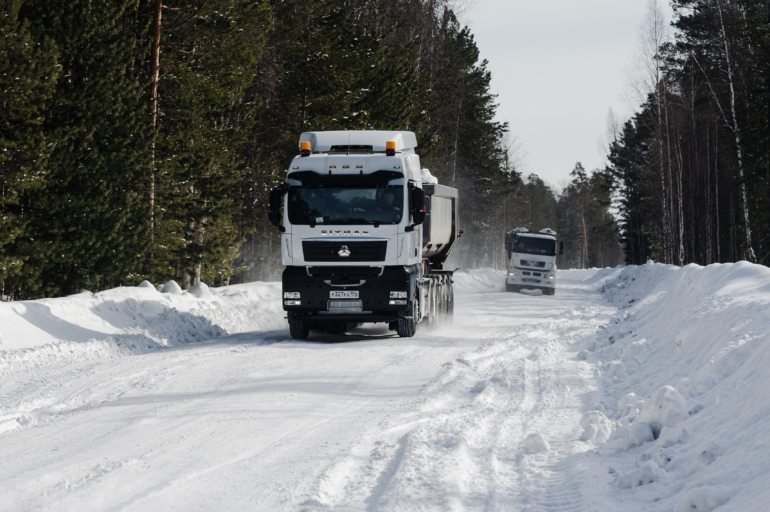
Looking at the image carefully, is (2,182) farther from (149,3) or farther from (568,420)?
(568,420)

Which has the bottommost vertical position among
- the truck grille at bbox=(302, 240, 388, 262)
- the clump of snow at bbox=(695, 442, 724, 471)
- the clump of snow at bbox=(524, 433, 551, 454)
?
the clump of snow at bbox=(524, 433, 551, 454)

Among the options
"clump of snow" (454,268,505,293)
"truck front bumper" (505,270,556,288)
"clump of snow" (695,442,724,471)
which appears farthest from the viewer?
"clump of snow" (454,268,505,293)

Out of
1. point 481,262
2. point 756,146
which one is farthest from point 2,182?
point 481,262

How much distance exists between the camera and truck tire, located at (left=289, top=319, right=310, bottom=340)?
1381 centimetres

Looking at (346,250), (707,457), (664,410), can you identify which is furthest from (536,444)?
(346,250)

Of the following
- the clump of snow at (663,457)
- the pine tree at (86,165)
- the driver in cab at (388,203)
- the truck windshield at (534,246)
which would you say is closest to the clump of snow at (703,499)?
the clump of snow at (663,457)

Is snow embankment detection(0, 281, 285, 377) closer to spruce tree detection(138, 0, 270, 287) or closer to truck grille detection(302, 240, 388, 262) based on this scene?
spruce tree detection(138, 0, 270, 287)

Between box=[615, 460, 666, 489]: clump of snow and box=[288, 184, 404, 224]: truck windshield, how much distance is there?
8972 millimetres

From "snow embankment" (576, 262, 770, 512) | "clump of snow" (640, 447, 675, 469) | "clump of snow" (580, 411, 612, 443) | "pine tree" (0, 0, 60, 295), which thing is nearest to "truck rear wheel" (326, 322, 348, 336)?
"snow embankment" (576, 262, 770, 512)

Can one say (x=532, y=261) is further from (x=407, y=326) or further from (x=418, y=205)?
(x=418, y=205)

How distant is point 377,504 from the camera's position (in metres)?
4.38

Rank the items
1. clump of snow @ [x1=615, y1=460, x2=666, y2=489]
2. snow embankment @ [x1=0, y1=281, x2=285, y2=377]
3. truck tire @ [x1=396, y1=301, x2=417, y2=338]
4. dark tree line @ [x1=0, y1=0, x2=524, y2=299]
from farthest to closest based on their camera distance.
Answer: dark tree line @ [x1=0, y1=0, x2=524, y2=299]
truck tire @ [x1=396, y1=301, x2=417, y2=338]
snow embankment @ [x1=0, y1=281, x2=285, y2=377]
clump of snow @ [x1=615, y1=460, x2=666, y2=489]

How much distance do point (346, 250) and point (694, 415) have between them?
8.36m

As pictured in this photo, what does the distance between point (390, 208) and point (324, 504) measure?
368 inches
